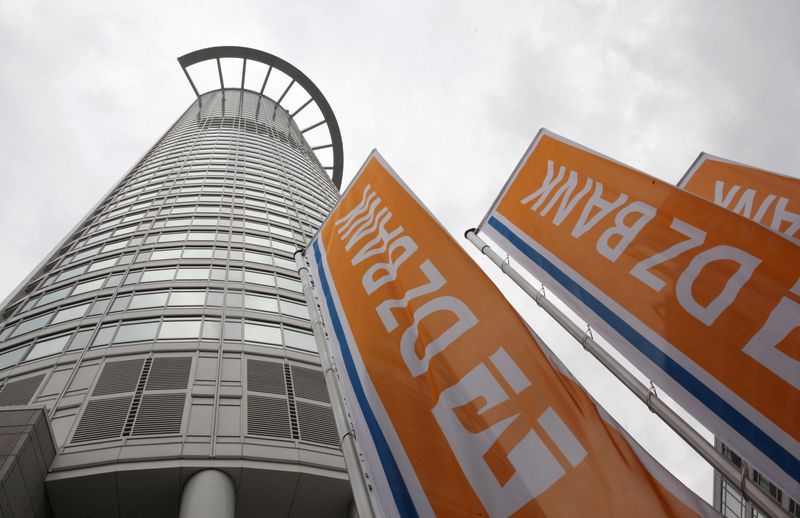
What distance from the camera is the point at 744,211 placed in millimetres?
8328

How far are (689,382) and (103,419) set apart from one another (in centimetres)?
1148

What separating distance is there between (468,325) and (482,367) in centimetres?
48

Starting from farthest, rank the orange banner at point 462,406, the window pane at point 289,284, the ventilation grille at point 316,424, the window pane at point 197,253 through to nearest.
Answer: the window pane at point 197,253 → the window pane at point 289,284 → the ventilation grille at point 316,424 → the orange banner at point 462,406

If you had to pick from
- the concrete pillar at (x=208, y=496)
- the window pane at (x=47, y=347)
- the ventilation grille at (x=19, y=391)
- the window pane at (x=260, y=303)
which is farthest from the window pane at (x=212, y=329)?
the concrete pillar at (x=208, y=496)

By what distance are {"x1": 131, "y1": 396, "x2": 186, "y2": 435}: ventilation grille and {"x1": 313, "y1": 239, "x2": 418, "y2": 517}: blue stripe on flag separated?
7.45 meters

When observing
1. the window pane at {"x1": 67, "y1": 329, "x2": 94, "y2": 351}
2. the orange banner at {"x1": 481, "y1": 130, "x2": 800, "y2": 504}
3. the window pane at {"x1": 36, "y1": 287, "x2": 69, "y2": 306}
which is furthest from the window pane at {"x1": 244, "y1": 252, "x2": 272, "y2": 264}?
the orange banner at {"x1": 481, "y1": 130, "x2": 800, "y2": 504}

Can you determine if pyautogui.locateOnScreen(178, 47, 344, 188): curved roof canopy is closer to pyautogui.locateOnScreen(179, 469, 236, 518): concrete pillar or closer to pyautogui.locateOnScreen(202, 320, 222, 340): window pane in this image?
pyautogui.locateOnScreen(202, 320, 222, 340): window pane

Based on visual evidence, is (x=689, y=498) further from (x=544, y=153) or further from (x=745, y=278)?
(x=544, y=153)

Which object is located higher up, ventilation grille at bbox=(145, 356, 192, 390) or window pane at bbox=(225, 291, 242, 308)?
window pane at bbox=(225, 291, 242, 308)

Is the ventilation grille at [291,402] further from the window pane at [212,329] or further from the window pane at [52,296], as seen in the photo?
the window pane at [52,296]

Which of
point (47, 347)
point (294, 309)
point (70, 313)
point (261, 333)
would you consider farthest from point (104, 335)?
point (294, 309)

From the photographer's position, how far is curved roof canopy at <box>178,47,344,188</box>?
193 feet

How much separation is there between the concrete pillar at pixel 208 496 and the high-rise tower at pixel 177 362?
3 centimetres

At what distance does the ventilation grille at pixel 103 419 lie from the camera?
1158 centimetres
